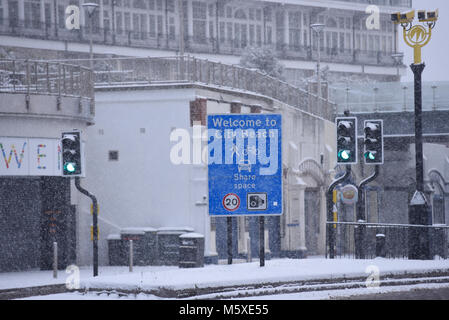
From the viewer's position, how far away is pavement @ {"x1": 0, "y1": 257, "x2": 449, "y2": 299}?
47.4 feet

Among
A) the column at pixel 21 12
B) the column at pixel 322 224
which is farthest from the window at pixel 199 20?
the column at pixel 322 224

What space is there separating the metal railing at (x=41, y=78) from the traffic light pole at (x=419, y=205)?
35.3 feet

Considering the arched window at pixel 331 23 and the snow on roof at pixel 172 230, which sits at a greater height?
the arched window at pixel 331 23

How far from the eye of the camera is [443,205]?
46.7 metres

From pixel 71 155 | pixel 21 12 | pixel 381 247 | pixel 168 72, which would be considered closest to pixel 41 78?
pixel 168 72

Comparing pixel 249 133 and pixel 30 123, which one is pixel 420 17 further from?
pixel 30 123

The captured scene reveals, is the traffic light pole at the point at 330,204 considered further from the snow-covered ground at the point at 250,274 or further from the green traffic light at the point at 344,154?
the snow-covered ground at the point at 250,274

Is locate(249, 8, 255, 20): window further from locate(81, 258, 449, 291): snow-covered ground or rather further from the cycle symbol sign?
the cycle symbol sign

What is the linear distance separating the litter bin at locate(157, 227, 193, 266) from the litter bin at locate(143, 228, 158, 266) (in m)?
0.14

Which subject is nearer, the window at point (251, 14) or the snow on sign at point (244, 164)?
the snow on sign at point (244, 164)

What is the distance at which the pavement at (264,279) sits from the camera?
14.4 metres

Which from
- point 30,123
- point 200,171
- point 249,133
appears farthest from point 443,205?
point 249,133

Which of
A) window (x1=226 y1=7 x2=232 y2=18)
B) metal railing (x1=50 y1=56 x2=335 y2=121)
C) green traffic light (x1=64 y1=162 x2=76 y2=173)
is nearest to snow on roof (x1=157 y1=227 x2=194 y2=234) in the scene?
metal railing (x1=50 y1=56 x2=335 y2=121)

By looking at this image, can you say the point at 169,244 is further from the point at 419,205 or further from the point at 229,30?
the point at 229,30
